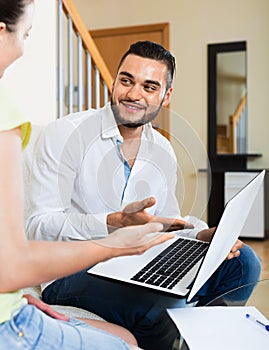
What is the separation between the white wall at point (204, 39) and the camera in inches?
203

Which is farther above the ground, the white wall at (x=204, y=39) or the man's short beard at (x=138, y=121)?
the white wall at (x=204, y=39)

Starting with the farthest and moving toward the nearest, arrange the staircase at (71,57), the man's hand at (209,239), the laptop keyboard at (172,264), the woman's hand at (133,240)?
the staircase at (71,57) < the man's hand at (209,239) < the laptop keyboard at (172,264) < the woman's hand at (133,240)

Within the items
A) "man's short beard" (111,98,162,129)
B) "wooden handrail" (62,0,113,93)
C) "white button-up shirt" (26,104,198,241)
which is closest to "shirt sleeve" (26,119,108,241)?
"white button-up shirt" (26,104,198,241)

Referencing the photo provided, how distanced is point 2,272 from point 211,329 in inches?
20.2

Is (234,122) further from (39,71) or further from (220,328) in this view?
(220,328)

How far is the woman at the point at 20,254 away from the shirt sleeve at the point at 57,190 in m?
0.43

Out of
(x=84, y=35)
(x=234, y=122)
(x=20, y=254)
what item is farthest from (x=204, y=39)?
(x=20, y=254)

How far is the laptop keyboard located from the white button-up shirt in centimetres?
18

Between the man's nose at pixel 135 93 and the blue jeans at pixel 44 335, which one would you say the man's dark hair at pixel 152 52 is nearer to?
the man's nose at pixel 135 93

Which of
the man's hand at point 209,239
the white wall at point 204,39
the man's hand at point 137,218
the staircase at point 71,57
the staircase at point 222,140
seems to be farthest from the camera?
the staircase at point 222,140

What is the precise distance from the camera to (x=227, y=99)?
529 centimetres

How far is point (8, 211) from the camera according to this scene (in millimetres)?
700

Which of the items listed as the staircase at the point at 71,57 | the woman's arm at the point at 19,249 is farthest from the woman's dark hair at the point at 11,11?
the staircase at the point at 71,57

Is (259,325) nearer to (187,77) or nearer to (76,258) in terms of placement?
(76,258)
